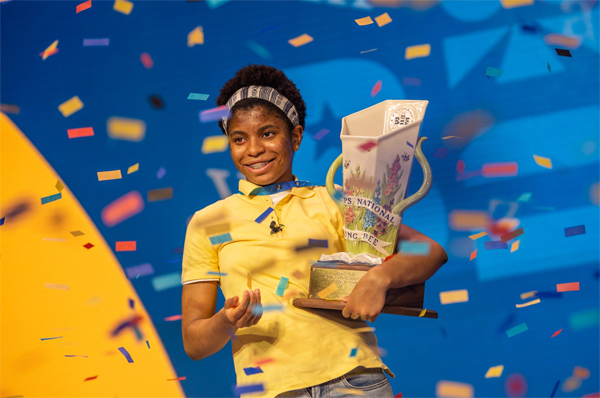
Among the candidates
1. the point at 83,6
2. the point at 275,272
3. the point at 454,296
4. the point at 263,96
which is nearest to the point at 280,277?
the point at 275,272

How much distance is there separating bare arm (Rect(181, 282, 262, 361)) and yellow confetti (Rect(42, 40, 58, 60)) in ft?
4.53

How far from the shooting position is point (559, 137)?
1.85 metres

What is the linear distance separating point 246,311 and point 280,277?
0.59 feet

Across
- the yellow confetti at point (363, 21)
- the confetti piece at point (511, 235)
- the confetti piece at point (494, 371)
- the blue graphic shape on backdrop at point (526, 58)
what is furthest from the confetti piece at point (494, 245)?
the yellow confetti at point (363, 21)

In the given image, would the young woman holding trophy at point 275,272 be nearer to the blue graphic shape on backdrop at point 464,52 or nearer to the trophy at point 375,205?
the trophy at point 375,205

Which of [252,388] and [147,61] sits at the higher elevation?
[147,61]

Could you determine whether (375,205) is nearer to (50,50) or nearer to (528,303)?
(528,303)

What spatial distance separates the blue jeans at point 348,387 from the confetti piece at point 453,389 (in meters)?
0.84

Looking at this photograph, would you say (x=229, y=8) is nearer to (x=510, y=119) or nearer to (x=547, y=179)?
(x=510, y=119)

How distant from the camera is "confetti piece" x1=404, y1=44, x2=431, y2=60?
75.0 inches

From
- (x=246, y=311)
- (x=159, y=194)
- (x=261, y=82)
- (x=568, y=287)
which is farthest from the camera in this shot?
(x=159, y=194)

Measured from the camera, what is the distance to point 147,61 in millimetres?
2066

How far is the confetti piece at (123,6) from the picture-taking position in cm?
209

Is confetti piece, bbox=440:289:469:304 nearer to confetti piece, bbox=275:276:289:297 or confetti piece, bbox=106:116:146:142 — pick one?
confetti piece, bbox=275:276:289:297
